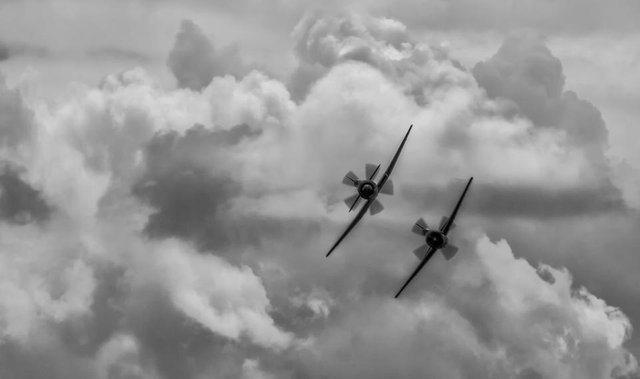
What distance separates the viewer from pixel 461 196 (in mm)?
198875
